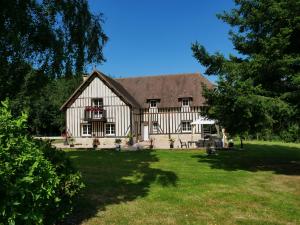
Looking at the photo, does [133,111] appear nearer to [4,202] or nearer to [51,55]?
[51,55]

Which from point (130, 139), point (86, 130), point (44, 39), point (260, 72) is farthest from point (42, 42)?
point (86, 130)

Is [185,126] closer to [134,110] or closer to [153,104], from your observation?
[153,104]

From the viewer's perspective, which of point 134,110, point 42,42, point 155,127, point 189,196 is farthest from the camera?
point 155,127

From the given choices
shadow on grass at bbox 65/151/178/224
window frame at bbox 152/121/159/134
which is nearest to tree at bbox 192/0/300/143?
shadow on grass at bbox 65/151/178/224

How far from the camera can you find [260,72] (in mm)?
12867

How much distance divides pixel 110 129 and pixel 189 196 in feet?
84.8

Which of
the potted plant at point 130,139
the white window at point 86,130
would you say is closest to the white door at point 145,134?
the potted plant at point 130,139

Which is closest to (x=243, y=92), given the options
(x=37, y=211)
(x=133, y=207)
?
(x=133, y=207)

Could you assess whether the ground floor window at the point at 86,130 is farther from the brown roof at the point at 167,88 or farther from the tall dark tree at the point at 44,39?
the tall dark tree at the point at 44,39

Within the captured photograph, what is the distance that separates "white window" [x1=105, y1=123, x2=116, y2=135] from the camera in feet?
111

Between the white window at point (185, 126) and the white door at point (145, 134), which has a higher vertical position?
the white window at point (185, 126)

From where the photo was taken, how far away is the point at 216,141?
82.4 ft

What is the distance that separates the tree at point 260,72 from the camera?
39.0 feet

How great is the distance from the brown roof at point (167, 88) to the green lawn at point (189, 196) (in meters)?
21.6
